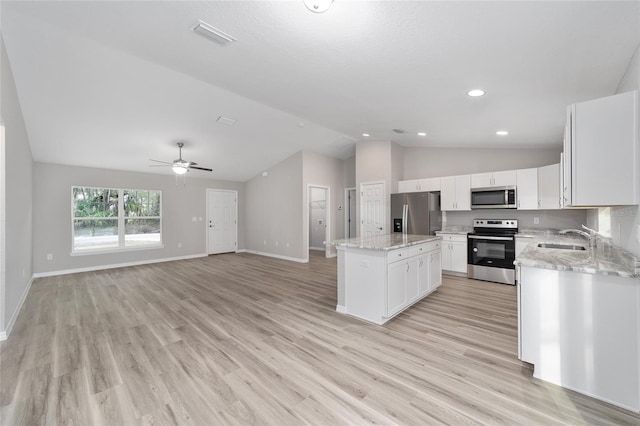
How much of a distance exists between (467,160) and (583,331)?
4497 millimetres

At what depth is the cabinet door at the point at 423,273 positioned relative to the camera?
3768mm

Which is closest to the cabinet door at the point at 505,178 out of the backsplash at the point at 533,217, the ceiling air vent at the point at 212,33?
the backsplash at the point at 533,217

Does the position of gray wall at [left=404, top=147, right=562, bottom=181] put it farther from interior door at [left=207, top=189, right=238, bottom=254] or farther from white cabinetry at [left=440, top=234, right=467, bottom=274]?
interior door at [left=207, top=189, right=238, bottom=254]

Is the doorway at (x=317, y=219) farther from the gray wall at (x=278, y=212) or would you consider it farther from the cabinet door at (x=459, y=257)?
the cabinet door at (x=459, y=257)

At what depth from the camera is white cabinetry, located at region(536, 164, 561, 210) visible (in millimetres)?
4402

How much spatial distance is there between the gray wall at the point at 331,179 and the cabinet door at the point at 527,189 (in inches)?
179

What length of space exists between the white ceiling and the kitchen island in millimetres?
1923

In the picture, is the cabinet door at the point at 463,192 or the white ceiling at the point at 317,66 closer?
the white ceiling at the point at 317,66

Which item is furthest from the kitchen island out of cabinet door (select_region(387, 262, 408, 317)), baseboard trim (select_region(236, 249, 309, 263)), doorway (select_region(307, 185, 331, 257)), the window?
the window

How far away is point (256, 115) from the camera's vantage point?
200 inches

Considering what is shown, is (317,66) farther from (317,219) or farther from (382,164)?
(317,219)

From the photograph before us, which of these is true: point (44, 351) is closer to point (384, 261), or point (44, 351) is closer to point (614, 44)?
point (384, 261)

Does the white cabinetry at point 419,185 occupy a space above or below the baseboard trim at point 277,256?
above

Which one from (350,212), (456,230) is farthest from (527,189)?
(350,212)
